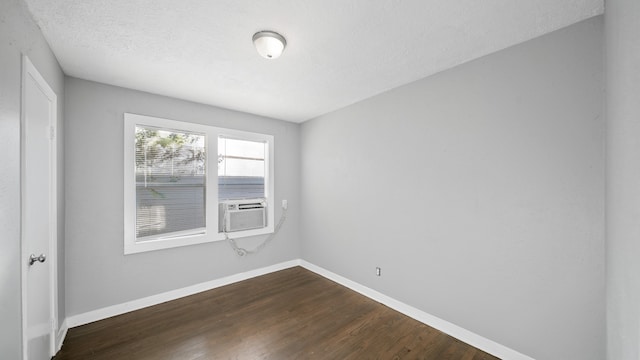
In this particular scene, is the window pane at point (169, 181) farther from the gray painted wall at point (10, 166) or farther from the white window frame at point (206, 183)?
the gray painted wall at point (10, 166)

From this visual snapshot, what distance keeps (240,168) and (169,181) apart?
100 centimetres

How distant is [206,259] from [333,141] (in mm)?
2547

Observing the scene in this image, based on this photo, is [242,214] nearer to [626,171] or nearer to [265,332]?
[265,332]

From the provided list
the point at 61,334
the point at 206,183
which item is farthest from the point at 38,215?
the point at 206,183

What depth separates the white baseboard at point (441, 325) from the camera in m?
2.01

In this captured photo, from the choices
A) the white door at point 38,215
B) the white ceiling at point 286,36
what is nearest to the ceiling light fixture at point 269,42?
the white ceiling at point 286,36

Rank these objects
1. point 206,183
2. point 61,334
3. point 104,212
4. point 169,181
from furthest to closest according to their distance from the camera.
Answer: point 206,183 < point 169,181 < point 104,212 < point 61,334

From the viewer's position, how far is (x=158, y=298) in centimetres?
296

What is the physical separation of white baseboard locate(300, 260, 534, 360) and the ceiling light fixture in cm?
294

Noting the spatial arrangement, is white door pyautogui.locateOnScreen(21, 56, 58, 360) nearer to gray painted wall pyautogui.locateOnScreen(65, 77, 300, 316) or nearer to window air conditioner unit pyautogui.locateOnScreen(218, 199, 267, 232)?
gray painted wall pyautogui.locateOnScreen(65, 77, 300, 316)

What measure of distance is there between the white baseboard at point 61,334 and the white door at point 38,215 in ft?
0.39

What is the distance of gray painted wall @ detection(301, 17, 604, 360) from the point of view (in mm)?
1676

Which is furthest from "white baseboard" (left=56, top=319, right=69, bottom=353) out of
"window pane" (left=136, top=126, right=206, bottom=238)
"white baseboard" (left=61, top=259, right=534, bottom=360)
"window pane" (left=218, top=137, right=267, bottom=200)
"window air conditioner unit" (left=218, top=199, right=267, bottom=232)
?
"window pane" (left=218, top=137, right=267, bottom=200)

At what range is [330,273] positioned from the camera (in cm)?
A: 371
